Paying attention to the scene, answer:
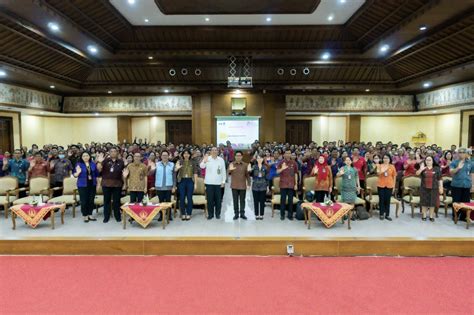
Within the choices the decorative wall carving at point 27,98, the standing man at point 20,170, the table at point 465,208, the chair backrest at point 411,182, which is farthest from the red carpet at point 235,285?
the decorative wall carving at point 27,98

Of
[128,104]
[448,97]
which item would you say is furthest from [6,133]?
[448,97]

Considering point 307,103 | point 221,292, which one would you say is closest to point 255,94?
point 307,103

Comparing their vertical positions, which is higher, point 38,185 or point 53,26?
point 53,26

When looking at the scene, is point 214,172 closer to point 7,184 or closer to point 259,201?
point 259,201

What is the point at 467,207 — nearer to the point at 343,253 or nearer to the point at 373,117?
the point at 343,253

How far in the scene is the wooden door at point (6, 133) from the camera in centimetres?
1366

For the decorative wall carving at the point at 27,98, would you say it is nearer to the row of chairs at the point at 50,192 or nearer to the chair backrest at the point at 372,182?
the row of chairs at the point at 50,192

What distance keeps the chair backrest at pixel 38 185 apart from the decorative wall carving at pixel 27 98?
5770 mm

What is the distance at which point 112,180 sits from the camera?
20.3 ft

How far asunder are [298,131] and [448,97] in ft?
22.7

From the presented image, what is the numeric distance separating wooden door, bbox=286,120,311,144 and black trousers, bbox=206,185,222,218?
1112 centimetres

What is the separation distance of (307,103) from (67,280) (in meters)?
12.8

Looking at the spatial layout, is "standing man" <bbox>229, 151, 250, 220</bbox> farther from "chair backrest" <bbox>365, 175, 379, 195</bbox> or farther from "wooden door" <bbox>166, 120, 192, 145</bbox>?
"wooden door" <bbox>166, 120, 192, 145</bbox>

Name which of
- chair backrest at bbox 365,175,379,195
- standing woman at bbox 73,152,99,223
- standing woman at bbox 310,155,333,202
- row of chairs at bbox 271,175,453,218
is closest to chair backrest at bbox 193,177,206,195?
row of chairs at bbox 271,175,453,218
